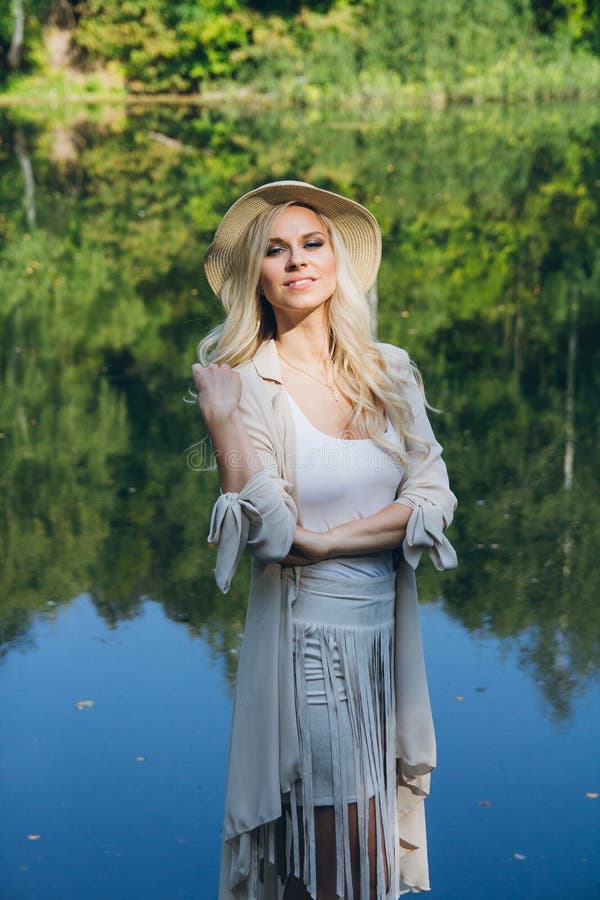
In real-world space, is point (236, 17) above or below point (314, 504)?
above

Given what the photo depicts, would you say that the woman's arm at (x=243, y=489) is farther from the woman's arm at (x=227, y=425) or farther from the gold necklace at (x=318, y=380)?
the gold necklace at (x=318, y=380)

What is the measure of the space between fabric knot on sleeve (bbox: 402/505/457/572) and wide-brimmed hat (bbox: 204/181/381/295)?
2.38 ft

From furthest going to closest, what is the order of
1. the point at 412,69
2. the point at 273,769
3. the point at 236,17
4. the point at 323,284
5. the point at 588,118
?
the point at 236,17 < the point at 412,69 < the point at 588,118 < the point at 323,284 < the point at 273,769

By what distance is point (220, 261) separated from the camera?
3641 mm

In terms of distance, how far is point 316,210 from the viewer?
3572mm

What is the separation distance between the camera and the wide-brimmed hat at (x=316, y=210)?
3.47 meters

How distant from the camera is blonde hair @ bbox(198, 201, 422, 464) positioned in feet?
11.4

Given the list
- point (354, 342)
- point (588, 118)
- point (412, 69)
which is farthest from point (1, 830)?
point (412, 69)

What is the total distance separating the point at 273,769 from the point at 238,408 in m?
0.88

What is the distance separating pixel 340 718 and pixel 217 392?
85cm

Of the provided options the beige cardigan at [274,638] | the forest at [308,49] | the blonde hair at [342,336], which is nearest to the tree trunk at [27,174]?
the forest at [308,49]

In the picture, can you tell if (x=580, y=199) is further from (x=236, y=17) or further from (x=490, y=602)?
(x=236, y=17)

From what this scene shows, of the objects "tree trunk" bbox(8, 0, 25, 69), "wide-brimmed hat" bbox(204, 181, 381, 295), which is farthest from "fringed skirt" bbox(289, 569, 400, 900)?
"tree trunk" bbox(8, 0, 25, 69)

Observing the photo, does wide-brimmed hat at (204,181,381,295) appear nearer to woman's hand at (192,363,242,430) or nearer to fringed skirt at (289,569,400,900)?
woman's hand at (192,363,242,430)
